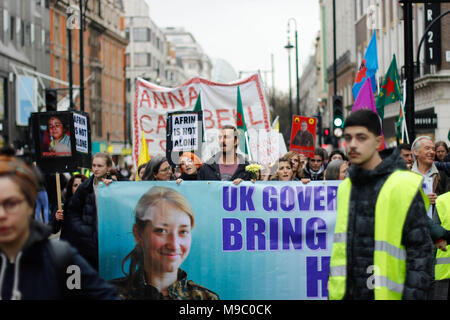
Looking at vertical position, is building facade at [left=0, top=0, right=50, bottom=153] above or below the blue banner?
above

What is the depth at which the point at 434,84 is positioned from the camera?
100ft

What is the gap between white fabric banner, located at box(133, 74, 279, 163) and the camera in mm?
13898

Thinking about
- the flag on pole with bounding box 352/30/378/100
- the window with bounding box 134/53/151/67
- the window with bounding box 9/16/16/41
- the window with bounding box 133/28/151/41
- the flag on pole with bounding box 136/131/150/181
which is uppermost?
the window with bounding box 133/28/151/41

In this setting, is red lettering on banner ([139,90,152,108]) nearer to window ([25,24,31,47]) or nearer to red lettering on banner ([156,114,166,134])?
red lettering on banner ([156,114,166,134])

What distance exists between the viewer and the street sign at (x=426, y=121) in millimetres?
30078

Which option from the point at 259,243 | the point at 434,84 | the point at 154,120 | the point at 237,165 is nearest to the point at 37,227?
the point at 259,243

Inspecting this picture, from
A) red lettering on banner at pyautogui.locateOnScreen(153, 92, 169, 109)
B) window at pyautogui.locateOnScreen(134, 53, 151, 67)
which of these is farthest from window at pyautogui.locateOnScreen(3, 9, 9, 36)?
window at pyautogui.locateOnScreen(134, 53, 151, 67)

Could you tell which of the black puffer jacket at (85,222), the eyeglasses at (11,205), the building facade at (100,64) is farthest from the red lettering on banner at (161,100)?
the building facade at (100,64)

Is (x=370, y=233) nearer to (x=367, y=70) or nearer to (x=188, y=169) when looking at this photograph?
(x=188, y=169)

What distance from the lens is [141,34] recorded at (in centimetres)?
9969

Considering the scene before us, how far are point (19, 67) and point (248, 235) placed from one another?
3774 cm

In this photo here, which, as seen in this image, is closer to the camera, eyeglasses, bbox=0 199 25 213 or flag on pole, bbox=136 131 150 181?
eyeglasses, bbox=0 199 25 213

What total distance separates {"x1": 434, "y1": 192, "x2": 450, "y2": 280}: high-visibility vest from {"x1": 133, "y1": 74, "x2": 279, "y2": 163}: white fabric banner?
6948 mm
